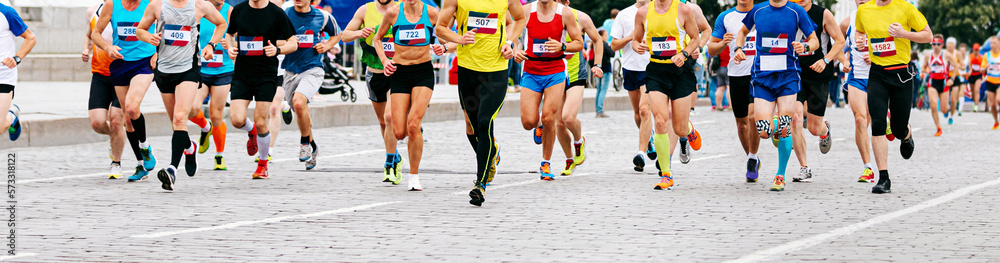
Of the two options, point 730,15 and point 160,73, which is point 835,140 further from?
point 160,73

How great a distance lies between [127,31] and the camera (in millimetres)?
10922

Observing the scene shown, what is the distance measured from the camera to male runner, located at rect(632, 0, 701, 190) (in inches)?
424

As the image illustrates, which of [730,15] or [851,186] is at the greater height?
[730,15]

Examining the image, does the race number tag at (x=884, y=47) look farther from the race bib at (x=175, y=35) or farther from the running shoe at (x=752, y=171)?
the race bib at (x=175, y=35)

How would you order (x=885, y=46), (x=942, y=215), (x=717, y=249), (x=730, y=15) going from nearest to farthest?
(x=717, y=249), (x=942, y=215), (x=885, y=46), (x=730, y=15)

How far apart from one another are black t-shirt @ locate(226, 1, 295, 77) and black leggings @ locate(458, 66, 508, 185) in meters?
2.33

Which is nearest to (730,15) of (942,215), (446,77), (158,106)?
(942,215)

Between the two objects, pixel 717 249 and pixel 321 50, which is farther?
pixel 321 50

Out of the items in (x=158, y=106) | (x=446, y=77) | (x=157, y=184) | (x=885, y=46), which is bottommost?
(x=446, y=77)

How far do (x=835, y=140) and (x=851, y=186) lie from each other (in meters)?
6.71

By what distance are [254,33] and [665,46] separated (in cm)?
339

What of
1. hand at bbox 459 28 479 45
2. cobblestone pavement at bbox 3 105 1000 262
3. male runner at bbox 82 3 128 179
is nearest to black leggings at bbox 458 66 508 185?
hand at bbox 459 28 479 45

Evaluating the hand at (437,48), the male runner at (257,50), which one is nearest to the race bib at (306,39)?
the male runner at (257,50)

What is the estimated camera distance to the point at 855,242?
771cm
